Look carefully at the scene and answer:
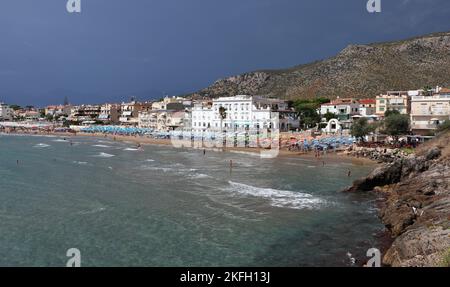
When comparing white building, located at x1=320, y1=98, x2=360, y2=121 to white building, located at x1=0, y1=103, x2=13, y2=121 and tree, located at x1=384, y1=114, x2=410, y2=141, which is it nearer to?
tree, located at x1=384, y1=114, x2=410, y2=141

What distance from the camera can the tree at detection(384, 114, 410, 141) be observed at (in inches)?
2073

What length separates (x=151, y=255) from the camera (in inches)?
615

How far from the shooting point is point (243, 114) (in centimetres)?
7881

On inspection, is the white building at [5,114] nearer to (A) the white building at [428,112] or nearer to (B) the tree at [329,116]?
(B) the tree at [329,116]

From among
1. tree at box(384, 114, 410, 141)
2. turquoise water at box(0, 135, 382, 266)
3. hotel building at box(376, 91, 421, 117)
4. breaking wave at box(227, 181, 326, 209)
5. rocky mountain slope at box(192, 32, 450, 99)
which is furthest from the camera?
rocky mountain slope at box(192, 32, 450, 99)

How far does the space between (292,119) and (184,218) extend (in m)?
60.6

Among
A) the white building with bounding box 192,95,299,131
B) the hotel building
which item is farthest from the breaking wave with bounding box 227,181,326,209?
the hotel building

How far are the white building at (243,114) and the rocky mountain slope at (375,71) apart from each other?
30399 mm

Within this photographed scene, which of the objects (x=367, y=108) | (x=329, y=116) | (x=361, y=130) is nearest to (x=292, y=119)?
(x=329, y=116)

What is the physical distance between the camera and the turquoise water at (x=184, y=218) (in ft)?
51.4

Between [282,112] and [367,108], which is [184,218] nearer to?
[282,112]

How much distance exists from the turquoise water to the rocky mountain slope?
72.9 m
